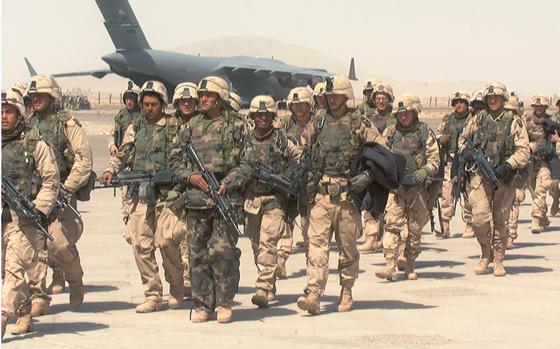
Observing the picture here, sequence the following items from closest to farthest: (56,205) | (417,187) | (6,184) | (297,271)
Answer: (6,184), (56,205), (417,187), (297,271)

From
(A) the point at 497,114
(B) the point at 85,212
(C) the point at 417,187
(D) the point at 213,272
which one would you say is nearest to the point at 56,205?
(D) the point at 213,272

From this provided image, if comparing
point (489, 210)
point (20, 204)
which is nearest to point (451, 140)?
point (489, 210)

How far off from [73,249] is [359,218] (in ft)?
8.49


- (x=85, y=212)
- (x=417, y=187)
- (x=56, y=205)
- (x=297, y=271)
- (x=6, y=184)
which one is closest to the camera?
(x=6, y=184)

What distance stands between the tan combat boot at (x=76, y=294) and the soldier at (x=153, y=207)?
0.58 meters

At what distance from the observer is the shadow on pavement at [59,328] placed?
33.2 ft

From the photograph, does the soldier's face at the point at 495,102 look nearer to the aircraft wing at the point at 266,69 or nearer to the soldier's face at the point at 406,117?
the soldier's face at the point at 406,117

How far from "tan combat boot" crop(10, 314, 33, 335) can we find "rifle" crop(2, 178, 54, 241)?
0.80 metres

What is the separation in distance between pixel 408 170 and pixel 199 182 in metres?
3.61

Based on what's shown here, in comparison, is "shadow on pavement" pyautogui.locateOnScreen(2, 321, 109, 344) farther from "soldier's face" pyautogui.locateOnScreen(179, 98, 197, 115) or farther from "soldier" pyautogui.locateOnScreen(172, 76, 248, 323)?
"soldier's face" pyautogui.locateOnScreen(179, 98, 197, 115)

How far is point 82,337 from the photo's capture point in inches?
394

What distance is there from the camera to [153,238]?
38.2 feet

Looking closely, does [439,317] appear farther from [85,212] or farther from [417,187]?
[85,212]

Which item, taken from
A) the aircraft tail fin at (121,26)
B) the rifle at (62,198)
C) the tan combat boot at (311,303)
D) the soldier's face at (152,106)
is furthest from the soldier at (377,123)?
the aircraft tail fin at (121,26)
